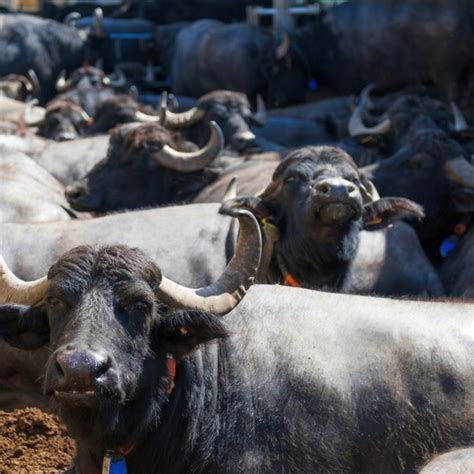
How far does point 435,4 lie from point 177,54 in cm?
689

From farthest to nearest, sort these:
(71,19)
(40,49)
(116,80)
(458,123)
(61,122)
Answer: (71,19) → (40,49) → (116,80) → (61,122) → (458,123)

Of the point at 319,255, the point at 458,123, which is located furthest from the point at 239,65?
the point at 319,255

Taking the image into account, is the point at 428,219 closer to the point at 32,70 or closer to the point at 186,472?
the point at 186,472

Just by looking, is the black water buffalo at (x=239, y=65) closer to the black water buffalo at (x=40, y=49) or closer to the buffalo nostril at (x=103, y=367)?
the black water buffalo at (x=40, y=49)

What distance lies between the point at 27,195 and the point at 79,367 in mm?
5008

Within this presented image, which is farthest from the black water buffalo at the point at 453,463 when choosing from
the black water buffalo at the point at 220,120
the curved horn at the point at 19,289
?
the black water buffalo at the point at 220,120

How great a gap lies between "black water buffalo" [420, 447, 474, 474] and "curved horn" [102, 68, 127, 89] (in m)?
15.0

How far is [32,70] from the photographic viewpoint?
2194 centimetres

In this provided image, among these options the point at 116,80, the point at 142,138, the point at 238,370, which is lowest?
the point at 116,80

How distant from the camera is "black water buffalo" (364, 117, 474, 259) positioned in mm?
9914

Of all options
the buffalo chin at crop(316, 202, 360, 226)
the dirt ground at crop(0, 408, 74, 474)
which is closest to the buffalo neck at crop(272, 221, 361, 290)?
the buffalo chin at crop(316, 202, 360, 226)

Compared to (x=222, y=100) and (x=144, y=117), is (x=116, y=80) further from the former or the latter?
(x=222, y=100)

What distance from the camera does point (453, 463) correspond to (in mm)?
5543

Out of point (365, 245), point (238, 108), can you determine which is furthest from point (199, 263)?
point (238, 108)
